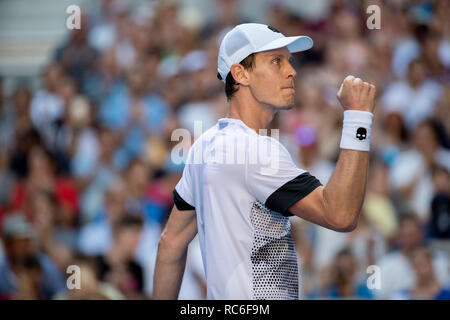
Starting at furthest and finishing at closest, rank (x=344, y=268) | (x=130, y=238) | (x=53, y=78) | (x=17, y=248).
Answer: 1. (x=53, y=78)
2. (x=17, y=248)
3. (x=130, y=238)
4. (x=344, y=268)

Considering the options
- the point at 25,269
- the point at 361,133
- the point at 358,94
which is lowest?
the point at 25,269

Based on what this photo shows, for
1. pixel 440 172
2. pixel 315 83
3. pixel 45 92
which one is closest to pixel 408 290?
pixel 440 172

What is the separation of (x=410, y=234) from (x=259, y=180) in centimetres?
349

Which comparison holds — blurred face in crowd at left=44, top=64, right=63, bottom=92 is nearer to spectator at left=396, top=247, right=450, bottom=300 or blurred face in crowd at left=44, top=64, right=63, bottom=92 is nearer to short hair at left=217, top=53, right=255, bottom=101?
spectator at left=396, top=247, right=450, bottom=300

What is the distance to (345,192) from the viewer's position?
2.78m

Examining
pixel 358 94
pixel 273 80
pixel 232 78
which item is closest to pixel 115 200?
pixel 232 78

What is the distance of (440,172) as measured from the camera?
6309mm

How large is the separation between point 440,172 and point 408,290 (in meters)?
1.04

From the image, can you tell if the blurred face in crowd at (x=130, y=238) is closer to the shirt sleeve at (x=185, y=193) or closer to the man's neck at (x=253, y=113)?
the shirt sleeve at (x=185, y=193)

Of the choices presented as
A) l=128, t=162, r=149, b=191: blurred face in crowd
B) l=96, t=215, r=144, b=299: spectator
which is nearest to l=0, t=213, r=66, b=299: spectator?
l=96, t=215, r=144, b=299: spectator

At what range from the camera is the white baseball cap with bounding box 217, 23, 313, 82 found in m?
3.09

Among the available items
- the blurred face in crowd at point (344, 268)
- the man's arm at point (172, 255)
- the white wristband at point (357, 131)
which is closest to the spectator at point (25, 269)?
the blurred face in crowd at point (344, 268)

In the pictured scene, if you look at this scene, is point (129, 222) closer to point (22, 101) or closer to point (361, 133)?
point (22, 101)
